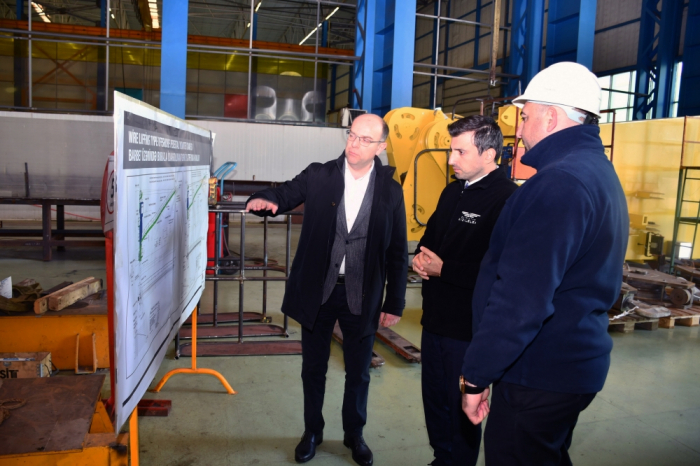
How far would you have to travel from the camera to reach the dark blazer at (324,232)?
2.75 metres

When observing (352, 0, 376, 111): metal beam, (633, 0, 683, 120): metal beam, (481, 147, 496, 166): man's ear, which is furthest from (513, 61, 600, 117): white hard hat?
(633, 0, 683, 120): metal beam

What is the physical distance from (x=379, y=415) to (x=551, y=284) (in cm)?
235

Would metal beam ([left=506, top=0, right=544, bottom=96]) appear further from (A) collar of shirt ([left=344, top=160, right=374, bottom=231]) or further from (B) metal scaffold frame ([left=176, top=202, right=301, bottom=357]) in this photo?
(A) collar of shirt ([left=344, top=160, right=374, bottom=231])

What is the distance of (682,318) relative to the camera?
6254mm

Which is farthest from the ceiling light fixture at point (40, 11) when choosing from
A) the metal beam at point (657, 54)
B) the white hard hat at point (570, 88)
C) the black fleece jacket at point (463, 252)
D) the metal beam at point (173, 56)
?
the white hard hat at point (570, 88)

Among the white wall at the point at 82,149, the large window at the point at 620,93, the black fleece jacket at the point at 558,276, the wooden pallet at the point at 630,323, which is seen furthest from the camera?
the large window at the point at 620,93

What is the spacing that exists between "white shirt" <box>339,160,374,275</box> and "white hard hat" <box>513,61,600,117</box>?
1.29m

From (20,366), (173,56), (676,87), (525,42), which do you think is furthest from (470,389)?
(676,87)

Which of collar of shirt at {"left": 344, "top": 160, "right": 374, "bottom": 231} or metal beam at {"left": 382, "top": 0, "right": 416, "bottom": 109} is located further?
metal beam at {"left": 382, "top": 0, "right": 416, "bottom": 109}

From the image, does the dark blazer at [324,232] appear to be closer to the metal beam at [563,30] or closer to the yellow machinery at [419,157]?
the yellow machinery at [419,157]

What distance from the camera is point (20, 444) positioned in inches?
79.4

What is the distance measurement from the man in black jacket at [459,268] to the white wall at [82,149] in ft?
26.6

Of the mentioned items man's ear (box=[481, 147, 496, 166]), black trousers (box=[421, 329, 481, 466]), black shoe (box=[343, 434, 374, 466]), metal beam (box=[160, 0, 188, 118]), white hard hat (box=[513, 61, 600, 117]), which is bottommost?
black shoe (box=[343, 434, 374, 466])

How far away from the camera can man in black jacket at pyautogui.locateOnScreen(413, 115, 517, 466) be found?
2.42 m
